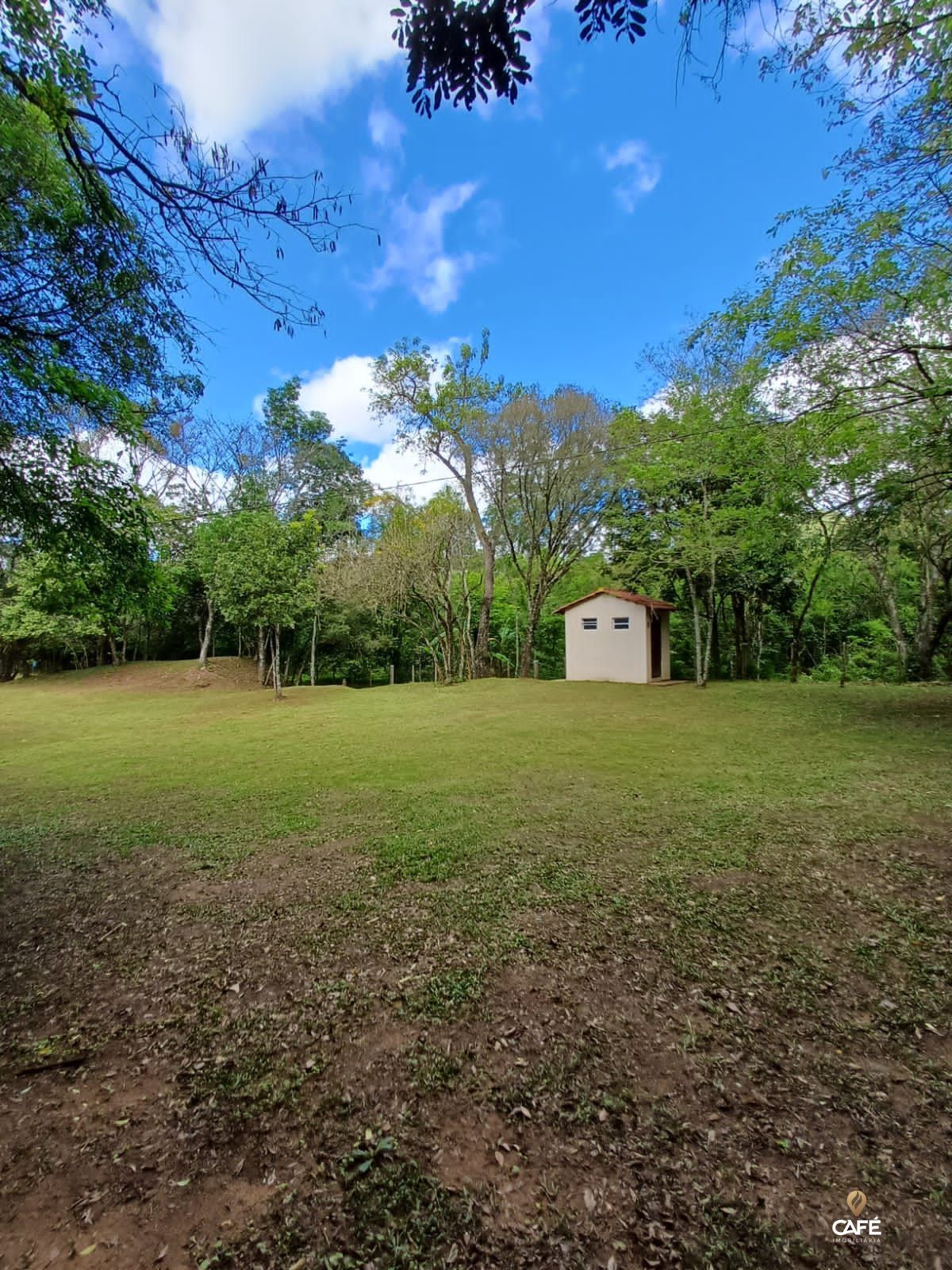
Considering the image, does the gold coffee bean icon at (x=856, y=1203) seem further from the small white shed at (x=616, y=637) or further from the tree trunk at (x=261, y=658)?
the tree trunk at (x=261, y=658)

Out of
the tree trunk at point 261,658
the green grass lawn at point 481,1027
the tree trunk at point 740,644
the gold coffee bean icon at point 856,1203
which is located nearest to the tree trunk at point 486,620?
the tree trunk at point 261,658

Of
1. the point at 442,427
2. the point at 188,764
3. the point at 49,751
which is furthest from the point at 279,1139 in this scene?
the point at 442,427

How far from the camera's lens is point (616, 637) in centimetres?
1495

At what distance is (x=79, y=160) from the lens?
254 centimetres

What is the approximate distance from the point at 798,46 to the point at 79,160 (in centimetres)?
494

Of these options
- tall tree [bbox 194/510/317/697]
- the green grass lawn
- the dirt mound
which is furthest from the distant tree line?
the green grass lawn

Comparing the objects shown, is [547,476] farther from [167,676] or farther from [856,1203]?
[856,1203]

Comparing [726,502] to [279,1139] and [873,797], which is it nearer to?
[873,797]

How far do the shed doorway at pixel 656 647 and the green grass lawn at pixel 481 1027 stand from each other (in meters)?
10.9

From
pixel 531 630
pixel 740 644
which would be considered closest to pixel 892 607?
pixel 740 644

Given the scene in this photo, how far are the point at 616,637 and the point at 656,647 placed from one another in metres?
1.70

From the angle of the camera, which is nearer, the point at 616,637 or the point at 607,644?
the point at 616,637

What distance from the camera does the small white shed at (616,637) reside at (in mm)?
14711

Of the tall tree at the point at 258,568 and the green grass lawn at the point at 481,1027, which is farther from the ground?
the tall tree at the point at 258,568
